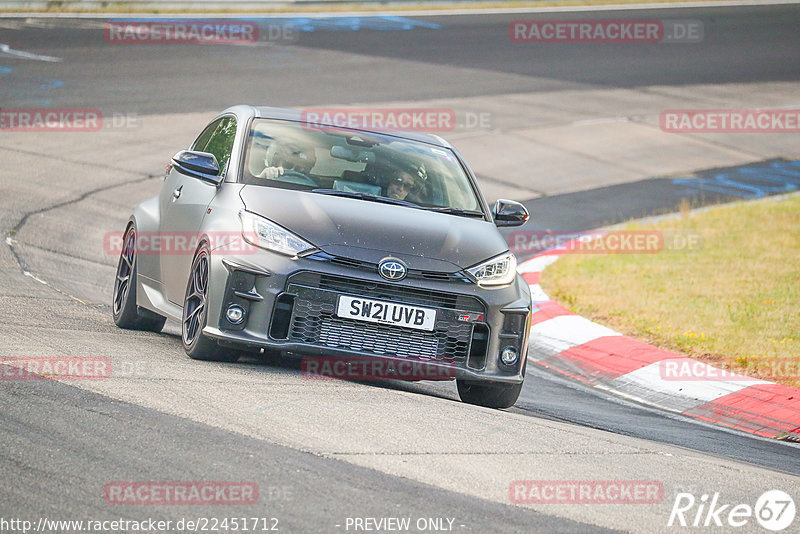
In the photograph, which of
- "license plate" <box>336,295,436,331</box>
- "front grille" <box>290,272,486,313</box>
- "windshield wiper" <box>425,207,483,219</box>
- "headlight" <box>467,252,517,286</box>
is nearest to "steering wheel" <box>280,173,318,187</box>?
"windshield wiper" <box>425,207,483,219</box>

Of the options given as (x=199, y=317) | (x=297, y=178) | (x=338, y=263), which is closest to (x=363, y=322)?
(x=338, y=263)

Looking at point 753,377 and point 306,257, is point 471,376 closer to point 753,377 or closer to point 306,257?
point 306,257

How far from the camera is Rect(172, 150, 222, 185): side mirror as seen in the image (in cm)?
738

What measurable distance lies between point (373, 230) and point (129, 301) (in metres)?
2.44

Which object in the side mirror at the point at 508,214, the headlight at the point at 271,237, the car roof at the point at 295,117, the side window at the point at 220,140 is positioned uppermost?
the car roof at the point at 295,117

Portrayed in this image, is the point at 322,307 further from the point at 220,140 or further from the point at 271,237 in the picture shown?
the point at 220,140

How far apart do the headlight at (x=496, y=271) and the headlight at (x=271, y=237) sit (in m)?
1.02

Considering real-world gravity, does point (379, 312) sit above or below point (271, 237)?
below

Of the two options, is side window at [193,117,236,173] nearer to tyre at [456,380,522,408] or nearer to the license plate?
the license plate

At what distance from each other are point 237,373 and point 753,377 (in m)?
4.40

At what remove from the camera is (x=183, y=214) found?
25.6 feet

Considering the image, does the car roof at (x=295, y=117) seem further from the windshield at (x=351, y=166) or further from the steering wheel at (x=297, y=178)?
the steering wheel at (x=297, y=178)

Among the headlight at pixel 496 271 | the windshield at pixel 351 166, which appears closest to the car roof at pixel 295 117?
the windshield at pixel 351 166

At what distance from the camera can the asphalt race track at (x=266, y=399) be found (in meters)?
4.73
